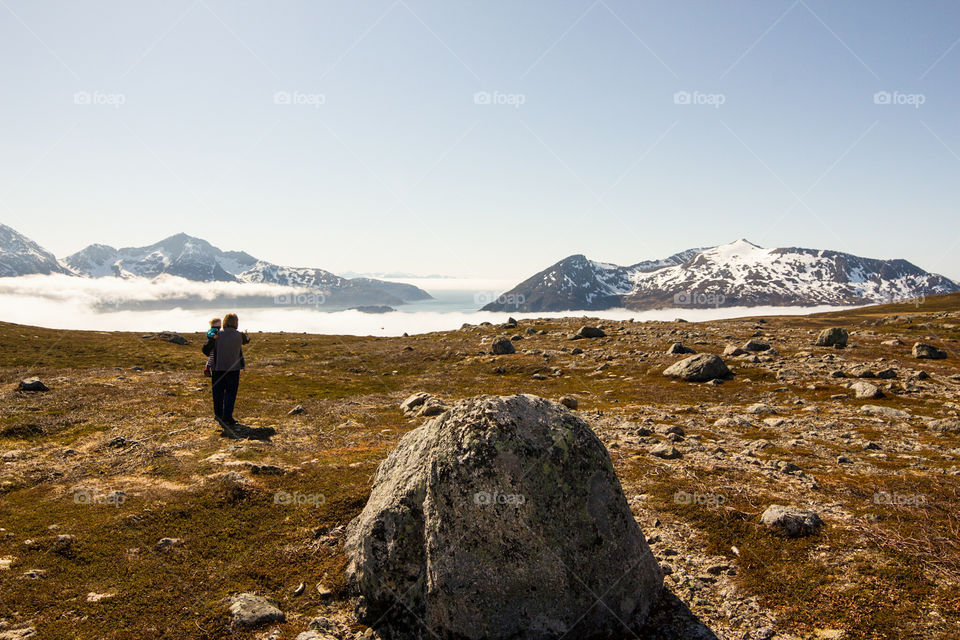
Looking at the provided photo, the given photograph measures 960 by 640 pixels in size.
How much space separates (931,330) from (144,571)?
12646 cm

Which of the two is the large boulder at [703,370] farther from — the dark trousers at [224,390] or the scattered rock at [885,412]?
the dark trousers at [224,390]

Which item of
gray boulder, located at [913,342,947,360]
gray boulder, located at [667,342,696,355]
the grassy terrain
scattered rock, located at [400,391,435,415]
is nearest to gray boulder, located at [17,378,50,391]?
the grassy terrain

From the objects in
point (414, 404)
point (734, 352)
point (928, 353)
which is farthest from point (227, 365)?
point (928, 353)

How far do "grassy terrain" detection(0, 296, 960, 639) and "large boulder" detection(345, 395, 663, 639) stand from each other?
6.78ft

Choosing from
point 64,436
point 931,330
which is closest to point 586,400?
point 64,436

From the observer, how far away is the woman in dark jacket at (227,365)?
22.1 meters

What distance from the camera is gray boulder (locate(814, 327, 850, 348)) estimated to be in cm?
5919

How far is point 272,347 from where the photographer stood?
88.8 m

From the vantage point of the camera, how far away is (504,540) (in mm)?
8742

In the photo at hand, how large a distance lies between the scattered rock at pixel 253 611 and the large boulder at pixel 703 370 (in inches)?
1703

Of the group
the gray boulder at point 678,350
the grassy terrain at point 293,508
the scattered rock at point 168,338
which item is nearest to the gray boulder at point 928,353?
the grassy terrain at point 293,508

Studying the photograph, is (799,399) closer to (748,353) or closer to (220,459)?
(748,353)

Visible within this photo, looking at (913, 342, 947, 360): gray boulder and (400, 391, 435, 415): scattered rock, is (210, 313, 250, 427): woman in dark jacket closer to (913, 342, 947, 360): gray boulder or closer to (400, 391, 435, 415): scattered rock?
(400, 391, 435, 415): scattered rock

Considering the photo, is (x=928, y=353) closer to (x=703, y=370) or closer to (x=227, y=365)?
(x=703, y=370)
